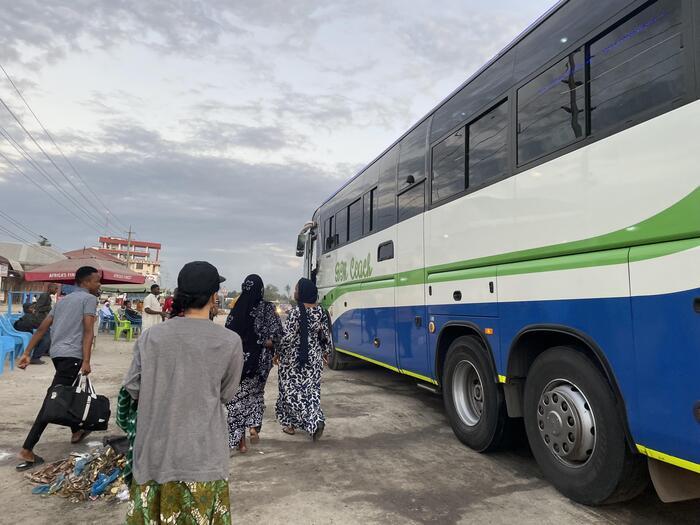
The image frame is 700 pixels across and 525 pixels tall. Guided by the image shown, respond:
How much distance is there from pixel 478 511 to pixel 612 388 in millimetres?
1279

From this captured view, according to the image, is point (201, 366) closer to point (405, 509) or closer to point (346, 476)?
point (405, 509)

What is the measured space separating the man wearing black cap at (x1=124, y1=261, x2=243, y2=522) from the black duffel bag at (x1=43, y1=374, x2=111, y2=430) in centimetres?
262

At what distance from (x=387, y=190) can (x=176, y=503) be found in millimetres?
5505

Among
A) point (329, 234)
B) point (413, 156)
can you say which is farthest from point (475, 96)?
point (329, 234)

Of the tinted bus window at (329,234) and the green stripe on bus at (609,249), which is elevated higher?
the tinted bus window at (329,234)

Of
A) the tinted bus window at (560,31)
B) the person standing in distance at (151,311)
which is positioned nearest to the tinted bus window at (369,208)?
the tinted bus window at (560,31)

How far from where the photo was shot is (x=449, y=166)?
17.1ft

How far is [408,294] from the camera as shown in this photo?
605 centimetres

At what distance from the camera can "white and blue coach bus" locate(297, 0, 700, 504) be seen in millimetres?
2656

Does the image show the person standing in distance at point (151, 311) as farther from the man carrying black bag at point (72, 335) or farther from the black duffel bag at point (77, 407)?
the black duffel bag at point (77, 407)

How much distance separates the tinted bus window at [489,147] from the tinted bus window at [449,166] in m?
0.15

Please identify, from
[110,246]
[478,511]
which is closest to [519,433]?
[478,511]

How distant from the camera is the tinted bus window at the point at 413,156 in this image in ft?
19.6

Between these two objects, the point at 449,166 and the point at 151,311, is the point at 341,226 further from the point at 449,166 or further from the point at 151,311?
the point at 151,311
